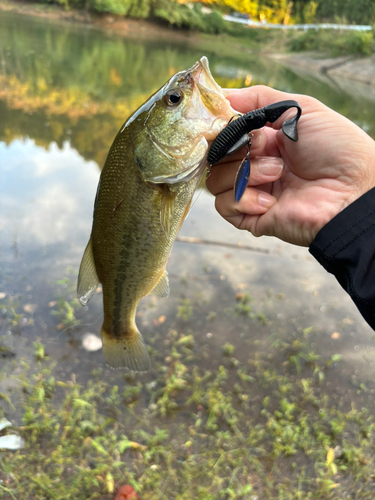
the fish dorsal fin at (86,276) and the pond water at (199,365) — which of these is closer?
the fish dorsal fin at (86,276)

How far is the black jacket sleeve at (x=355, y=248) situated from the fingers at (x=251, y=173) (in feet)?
1.32

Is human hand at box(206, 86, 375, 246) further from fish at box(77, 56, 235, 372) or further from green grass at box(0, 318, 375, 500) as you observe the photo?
green grass at box(0, 318, 375, 500)

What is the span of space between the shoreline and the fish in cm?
2608

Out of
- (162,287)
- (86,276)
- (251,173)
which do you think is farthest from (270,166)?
(86,276)

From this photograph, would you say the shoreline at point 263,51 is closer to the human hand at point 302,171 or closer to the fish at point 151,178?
the human hand at point 302,171

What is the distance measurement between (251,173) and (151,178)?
0.57 meters

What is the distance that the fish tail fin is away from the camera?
231 cm

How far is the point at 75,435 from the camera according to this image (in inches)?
109

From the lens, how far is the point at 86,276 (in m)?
2.01

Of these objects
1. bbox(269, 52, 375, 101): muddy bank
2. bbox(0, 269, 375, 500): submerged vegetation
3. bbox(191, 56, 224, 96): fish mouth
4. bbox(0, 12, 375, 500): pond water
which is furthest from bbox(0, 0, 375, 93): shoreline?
bbox(191, 56, 224, 96): fish mouth

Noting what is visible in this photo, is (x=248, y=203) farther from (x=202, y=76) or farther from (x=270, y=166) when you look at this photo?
(x=202, y=76)

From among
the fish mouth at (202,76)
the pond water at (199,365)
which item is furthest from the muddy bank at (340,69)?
the fish mouth at (202,76)

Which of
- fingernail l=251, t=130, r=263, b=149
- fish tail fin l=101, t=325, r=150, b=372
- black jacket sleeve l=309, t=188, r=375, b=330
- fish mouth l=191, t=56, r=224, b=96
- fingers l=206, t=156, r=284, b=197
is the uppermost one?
fish mouth l=191, t=56, r=224, b=96

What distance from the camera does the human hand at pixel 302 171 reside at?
1824 mm
